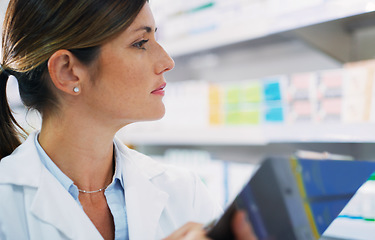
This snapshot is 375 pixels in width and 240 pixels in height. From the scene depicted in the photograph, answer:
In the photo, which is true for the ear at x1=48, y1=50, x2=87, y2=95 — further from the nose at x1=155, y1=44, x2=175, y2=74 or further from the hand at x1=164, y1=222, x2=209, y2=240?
the hand at x1=164, y1=222, x2=209, y2=240

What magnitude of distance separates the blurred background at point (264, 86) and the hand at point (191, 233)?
0.57 metres

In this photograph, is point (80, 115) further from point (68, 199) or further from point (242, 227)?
point (242, 227)

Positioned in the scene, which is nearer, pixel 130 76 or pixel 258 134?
pixel 130 76

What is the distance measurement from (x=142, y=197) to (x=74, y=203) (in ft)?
0.61

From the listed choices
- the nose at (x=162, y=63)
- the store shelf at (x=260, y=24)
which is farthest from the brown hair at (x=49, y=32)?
the store shelf at (x=260, y=24)

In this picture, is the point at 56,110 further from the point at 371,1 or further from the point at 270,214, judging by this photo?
the point at 371,1

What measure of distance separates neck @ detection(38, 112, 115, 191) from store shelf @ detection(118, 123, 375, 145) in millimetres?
503

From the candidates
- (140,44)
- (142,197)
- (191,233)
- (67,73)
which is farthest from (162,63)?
(191,233)

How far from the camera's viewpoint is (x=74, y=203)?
0.89 m

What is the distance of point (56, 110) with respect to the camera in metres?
0.98


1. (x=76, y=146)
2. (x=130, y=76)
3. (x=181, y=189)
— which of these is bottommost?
(x=181, y=189)

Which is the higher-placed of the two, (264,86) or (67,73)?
(67,73)

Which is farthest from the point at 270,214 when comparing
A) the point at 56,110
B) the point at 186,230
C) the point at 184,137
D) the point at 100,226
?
the point at 184,137

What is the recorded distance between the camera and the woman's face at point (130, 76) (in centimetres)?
92
